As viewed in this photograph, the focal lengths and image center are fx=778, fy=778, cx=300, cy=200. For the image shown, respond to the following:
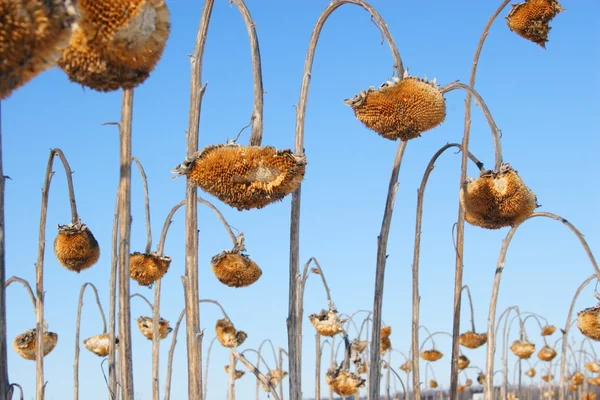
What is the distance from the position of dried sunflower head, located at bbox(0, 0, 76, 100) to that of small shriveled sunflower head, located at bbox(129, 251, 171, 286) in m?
5.61

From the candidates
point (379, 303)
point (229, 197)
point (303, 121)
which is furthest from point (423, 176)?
point (229, 197)

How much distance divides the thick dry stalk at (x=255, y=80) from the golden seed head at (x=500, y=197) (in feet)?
6.87

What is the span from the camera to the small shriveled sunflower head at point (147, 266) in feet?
23.2

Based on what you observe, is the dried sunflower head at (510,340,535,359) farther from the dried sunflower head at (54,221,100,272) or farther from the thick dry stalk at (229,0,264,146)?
the thick dry stalk at (229,0,264,146)

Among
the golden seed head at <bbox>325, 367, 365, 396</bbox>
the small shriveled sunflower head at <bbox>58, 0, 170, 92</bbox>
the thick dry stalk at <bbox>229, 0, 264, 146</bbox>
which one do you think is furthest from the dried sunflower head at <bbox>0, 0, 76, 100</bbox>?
the golden seed head at <bbox>325, 367, 365, 396</bbox>

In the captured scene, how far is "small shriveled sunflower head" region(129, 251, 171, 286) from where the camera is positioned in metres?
7.06

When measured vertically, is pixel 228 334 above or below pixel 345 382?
above

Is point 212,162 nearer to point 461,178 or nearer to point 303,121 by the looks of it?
A: point 303,121

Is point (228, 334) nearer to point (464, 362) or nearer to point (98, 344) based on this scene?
point (98, 344)

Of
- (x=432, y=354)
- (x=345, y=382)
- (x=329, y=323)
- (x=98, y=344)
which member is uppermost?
(x=329, y=323)

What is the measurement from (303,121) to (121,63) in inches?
113

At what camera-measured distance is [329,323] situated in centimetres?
920

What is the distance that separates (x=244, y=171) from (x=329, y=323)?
6.64m

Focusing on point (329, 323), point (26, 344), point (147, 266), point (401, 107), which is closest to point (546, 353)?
point (329, 323)
